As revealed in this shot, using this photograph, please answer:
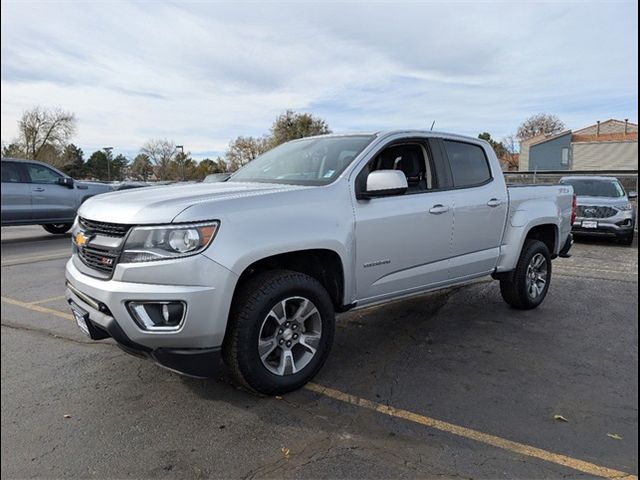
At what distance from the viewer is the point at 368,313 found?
5461 mm

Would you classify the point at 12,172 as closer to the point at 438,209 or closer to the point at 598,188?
the point at 438,209

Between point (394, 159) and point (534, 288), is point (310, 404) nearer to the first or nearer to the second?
point (394, 159)

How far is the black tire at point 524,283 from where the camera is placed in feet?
17.6

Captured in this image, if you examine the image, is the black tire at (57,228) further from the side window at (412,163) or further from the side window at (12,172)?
the side window at (412,163)

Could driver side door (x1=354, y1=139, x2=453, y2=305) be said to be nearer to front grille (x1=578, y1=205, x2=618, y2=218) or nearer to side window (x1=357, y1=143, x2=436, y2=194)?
side window (x1=357, y1=143, x2=436, y2=194)

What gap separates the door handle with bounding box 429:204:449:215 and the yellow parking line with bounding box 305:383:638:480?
177cm

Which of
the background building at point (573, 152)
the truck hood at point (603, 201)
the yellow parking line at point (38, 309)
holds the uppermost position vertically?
the background building at point (573, 152)

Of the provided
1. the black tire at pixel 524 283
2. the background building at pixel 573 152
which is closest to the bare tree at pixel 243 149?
the background building at pixel 573 152

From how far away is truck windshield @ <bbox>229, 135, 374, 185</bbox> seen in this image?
3949mm

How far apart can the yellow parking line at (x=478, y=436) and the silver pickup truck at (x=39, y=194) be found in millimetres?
9307

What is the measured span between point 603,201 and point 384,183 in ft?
32.9

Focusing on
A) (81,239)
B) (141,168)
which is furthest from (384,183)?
(141,168)

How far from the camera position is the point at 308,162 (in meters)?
4.30

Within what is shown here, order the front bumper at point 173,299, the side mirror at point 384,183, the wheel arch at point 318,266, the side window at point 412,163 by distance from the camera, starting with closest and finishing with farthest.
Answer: the front bumper at point 173,299 → the wheel arch at point 318,266 → the side mirror at point 384,183 → the side window at point 412,163
